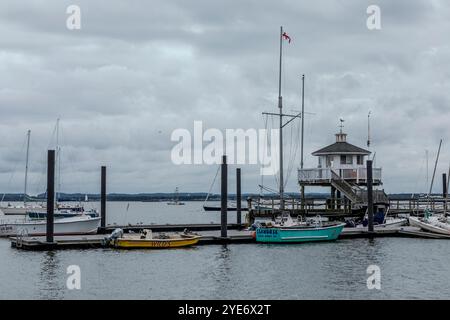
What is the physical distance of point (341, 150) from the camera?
69.9 metres

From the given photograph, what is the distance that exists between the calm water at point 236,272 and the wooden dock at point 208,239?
973mm

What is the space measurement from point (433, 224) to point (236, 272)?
96.2 feet

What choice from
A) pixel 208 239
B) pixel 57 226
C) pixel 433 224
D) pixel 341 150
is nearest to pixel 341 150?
pixel 341 150

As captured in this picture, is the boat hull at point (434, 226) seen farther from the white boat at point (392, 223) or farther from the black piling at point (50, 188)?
the black piling at point (50, 188)

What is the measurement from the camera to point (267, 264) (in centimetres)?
4403

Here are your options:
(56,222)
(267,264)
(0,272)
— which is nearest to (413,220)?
(267,264)

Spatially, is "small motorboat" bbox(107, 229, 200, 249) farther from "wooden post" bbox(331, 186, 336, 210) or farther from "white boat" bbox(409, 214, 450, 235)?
"white boat" bbox(409, 214, 450, 235)

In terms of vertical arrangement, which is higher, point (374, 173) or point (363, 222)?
point (374, 173)

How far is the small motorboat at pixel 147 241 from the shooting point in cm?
5016

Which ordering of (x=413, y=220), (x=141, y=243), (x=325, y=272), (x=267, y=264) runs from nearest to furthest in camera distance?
(x=325, y=272) → (x=267, y=264) → (x=141, y=243) → (x=413, y=220)

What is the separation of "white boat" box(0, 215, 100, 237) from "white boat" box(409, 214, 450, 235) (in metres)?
29.9

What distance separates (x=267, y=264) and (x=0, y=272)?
16060mm

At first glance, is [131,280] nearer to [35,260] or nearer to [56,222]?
[35,260]

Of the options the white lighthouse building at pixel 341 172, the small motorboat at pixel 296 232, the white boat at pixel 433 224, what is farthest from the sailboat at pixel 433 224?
the small motorboat at pixel 296 232
